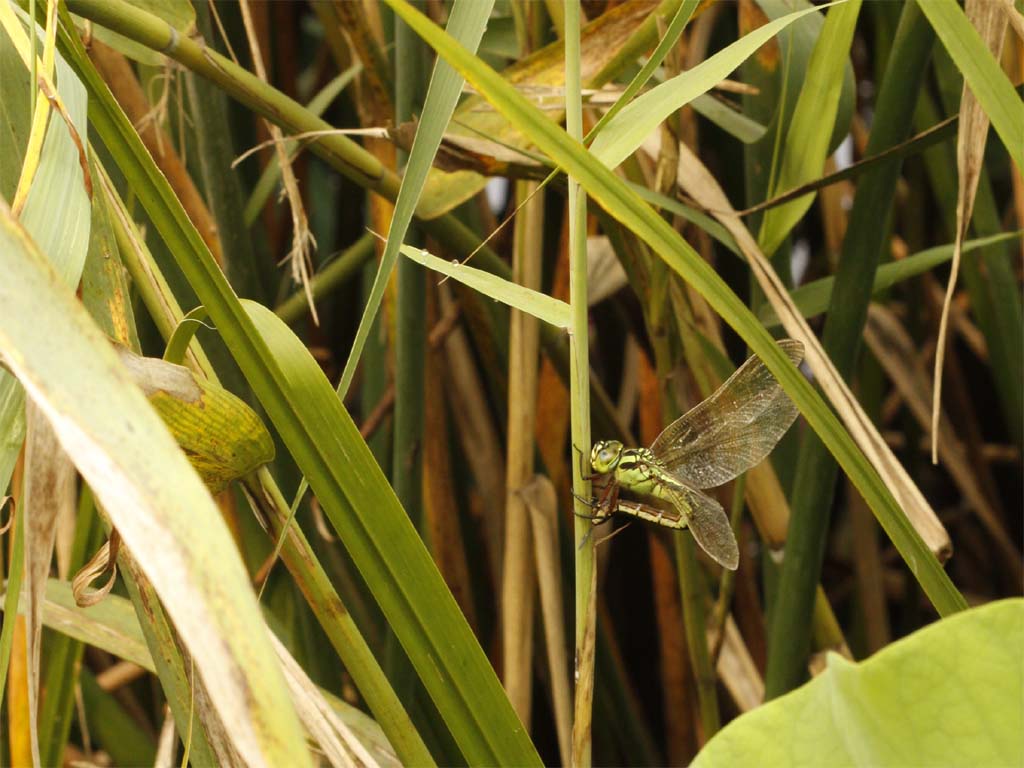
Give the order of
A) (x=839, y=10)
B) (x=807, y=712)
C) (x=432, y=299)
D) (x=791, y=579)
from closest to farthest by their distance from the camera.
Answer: (x=807, y=712)
(x=839, y=10)
(x=791, y=579)
(x=432, y=299)

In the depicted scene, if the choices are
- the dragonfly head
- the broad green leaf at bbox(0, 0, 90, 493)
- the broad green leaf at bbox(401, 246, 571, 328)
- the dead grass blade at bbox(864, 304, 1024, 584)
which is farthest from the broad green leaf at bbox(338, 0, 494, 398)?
the dead grass blade at bbox(864, 304, 1024, 584)

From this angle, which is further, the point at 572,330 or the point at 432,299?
the point at 432,299

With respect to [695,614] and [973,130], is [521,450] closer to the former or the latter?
[695,614]

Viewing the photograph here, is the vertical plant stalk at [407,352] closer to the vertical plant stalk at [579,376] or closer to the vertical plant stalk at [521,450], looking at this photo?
the vertical plant stalk at [521,450]

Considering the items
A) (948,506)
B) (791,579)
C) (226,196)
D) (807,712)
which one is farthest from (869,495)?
(948,506)

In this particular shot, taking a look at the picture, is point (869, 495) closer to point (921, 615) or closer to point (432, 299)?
point (432, 299)

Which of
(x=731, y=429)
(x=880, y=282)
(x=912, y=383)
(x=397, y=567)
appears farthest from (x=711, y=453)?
(x=912, y=383)

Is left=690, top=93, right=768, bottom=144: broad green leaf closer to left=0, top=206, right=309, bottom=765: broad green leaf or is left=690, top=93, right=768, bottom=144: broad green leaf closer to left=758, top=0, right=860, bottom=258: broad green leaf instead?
left=758, top=0, right=860, bottom=258: broad green leaf
